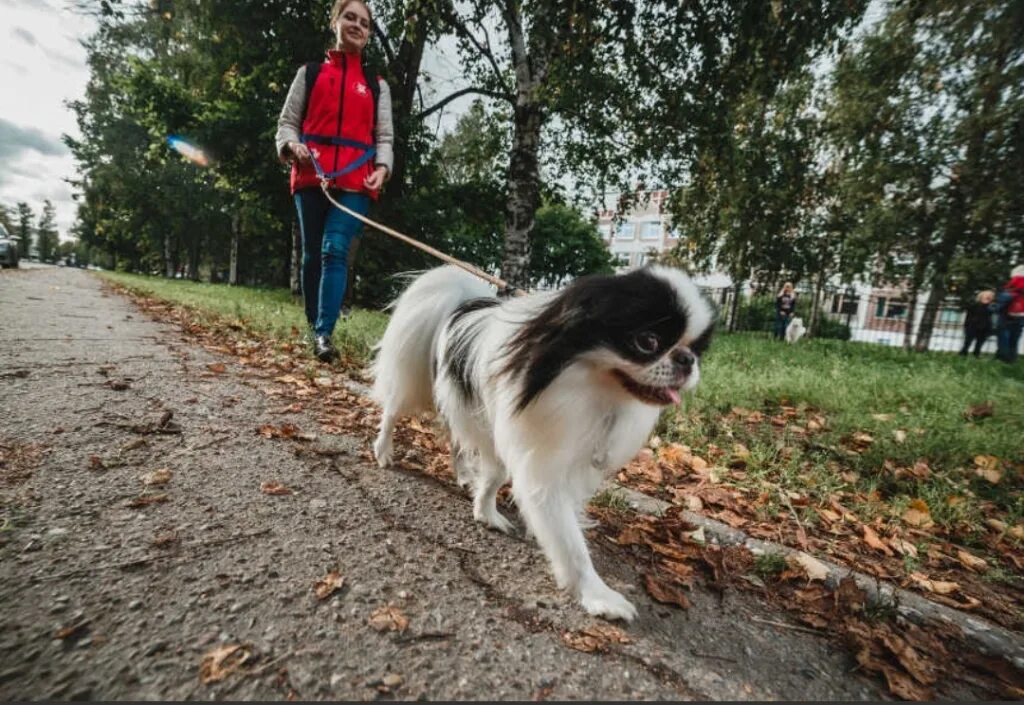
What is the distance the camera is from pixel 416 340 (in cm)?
264

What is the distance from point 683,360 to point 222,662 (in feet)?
5.06

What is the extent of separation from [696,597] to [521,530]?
73 cm

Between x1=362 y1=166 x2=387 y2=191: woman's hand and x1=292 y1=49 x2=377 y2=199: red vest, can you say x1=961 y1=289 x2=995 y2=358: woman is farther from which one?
x1=292 y1=49 x2=377 y2=199: red vest

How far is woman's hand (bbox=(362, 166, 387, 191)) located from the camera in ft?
13.0

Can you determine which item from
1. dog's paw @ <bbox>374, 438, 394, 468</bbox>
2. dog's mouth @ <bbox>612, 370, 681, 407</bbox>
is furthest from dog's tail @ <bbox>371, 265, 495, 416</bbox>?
dog's mouth @ <bbox>612, 370, 681, 407</bbox>

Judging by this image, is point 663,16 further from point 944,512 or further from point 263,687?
point 263,687

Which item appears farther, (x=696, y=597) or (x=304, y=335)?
(x=304, y=335)

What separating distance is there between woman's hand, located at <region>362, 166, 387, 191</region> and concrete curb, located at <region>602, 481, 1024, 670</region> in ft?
11.1

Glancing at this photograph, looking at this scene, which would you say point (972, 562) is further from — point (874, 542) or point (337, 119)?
point (337, 119)

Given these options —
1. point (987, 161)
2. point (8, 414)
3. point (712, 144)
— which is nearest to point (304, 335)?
point (8, 414)

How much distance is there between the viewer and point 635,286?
1.75m

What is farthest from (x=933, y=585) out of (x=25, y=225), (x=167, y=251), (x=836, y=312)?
(x=25, y=225)

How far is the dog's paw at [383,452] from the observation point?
2561mm

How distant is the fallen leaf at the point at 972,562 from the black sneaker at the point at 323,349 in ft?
14.0
